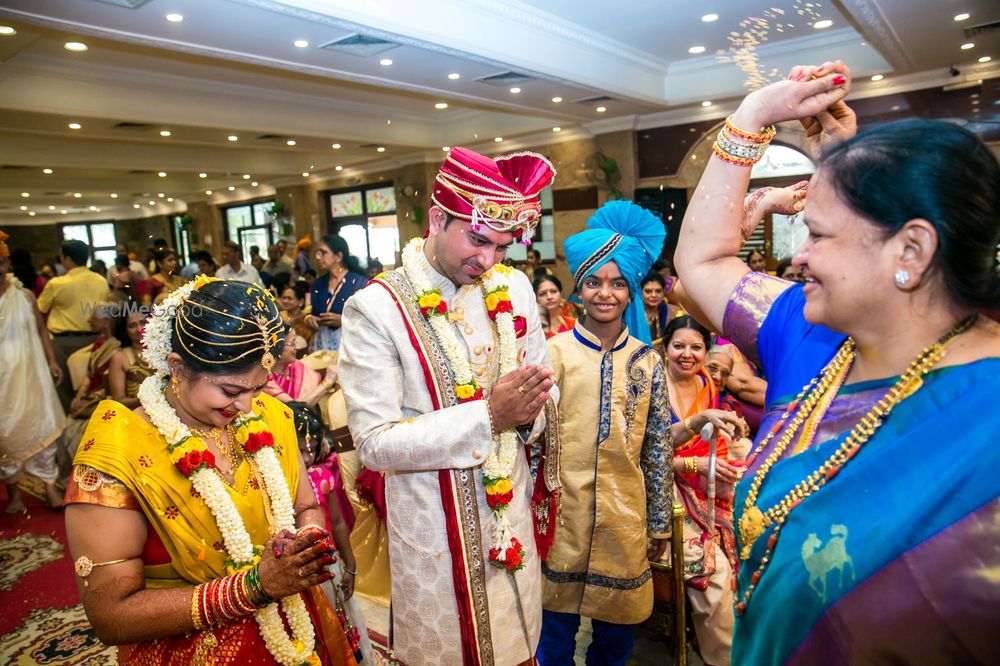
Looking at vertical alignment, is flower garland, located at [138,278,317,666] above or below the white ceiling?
below

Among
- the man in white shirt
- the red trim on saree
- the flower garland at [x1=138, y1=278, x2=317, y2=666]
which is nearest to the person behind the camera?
the flower garland at [x1=138, y1=278, x2=317, y2=666]

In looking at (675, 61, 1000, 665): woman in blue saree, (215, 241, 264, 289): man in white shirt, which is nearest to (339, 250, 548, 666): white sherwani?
(675, 61, 1000, 665): woman in blue saree

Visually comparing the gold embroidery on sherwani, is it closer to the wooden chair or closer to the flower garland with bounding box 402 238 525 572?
the flower garland with bounding box 402 238 525 572

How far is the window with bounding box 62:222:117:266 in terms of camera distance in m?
19.1

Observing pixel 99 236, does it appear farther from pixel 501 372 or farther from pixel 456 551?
pixel 456 551

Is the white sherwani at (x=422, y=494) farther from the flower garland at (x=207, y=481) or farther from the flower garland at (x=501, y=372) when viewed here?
the flower garland at (x=207, y=481)

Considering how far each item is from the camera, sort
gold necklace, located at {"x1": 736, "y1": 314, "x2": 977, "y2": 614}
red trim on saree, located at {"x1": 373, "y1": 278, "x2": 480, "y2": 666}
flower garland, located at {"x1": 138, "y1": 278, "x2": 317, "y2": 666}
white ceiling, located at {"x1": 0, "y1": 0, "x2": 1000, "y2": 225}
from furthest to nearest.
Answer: white ceiling, located at {"x1": 0, "y1": 0, "x2": 1000, "y2": 225} → red trim on saree, located at {"x1": 373, "y1": 278, "x2": 480, "y2": 666} → flower garland, located at {"x1": 138, "y1": 278, "x2": 317, "y2": 666} → gold necklace, located at {"x1": 736, "y1": 314, "x2": 977, "y2": 614}

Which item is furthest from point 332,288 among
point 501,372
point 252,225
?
point 252,225

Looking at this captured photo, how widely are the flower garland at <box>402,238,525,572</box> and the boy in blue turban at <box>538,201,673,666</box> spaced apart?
2.02 ft

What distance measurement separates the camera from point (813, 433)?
3.57ft

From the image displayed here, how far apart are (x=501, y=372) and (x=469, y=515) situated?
1.43ft

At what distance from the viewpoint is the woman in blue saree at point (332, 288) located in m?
5.56

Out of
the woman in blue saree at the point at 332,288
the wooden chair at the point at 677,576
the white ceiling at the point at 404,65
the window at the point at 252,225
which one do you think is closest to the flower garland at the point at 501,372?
the wooden chair at the point at 677,576

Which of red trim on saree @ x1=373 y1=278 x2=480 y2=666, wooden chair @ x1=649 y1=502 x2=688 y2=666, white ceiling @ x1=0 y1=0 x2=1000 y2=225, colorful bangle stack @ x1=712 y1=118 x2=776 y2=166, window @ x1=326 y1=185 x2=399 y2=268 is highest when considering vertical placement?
white ceiling @ x1=0 y1=0 x2=1000 y2=225
